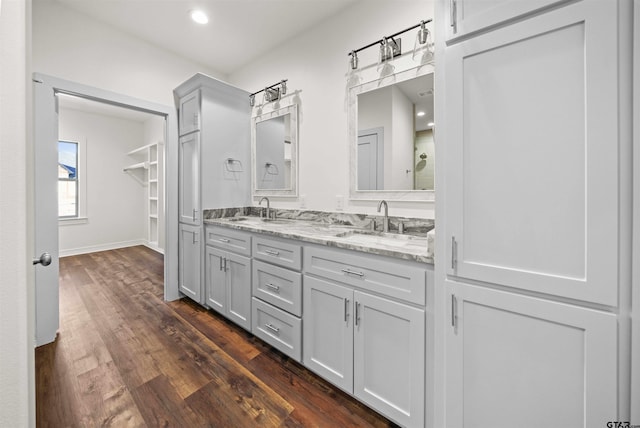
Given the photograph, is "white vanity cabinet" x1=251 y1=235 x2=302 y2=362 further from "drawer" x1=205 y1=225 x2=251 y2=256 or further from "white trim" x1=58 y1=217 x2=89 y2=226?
"white trim" x1=58 y1=217 x2=89 y2=226

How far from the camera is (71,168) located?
199 inches

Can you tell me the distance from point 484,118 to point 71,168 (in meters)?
6.83

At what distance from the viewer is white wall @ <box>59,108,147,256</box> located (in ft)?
16.4

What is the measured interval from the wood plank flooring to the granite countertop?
918 mm

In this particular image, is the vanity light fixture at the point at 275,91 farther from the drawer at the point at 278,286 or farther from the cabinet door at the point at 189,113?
the drawer at the point at 278,286

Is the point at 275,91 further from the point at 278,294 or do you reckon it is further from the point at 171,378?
the point at 171,378

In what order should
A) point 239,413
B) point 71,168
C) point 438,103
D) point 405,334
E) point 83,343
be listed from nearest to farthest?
1. point 438,103
2. point 405,334
3. point 239,413
4. point 83,343
5. point 71,168

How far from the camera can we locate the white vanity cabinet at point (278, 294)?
5.79 feet

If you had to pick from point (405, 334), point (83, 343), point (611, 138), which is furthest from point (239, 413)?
point (611, 138)

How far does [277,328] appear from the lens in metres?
1.91

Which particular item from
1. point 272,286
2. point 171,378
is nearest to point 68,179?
point 171,378

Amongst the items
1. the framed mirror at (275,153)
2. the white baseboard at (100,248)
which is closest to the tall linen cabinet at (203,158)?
the framed mirror at (275,153)

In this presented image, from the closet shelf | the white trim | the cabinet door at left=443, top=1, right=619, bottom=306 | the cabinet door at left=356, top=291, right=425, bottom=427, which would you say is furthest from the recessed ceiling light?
the white trim

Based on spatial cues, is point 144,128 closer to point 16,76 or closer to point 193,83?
point 193,83
